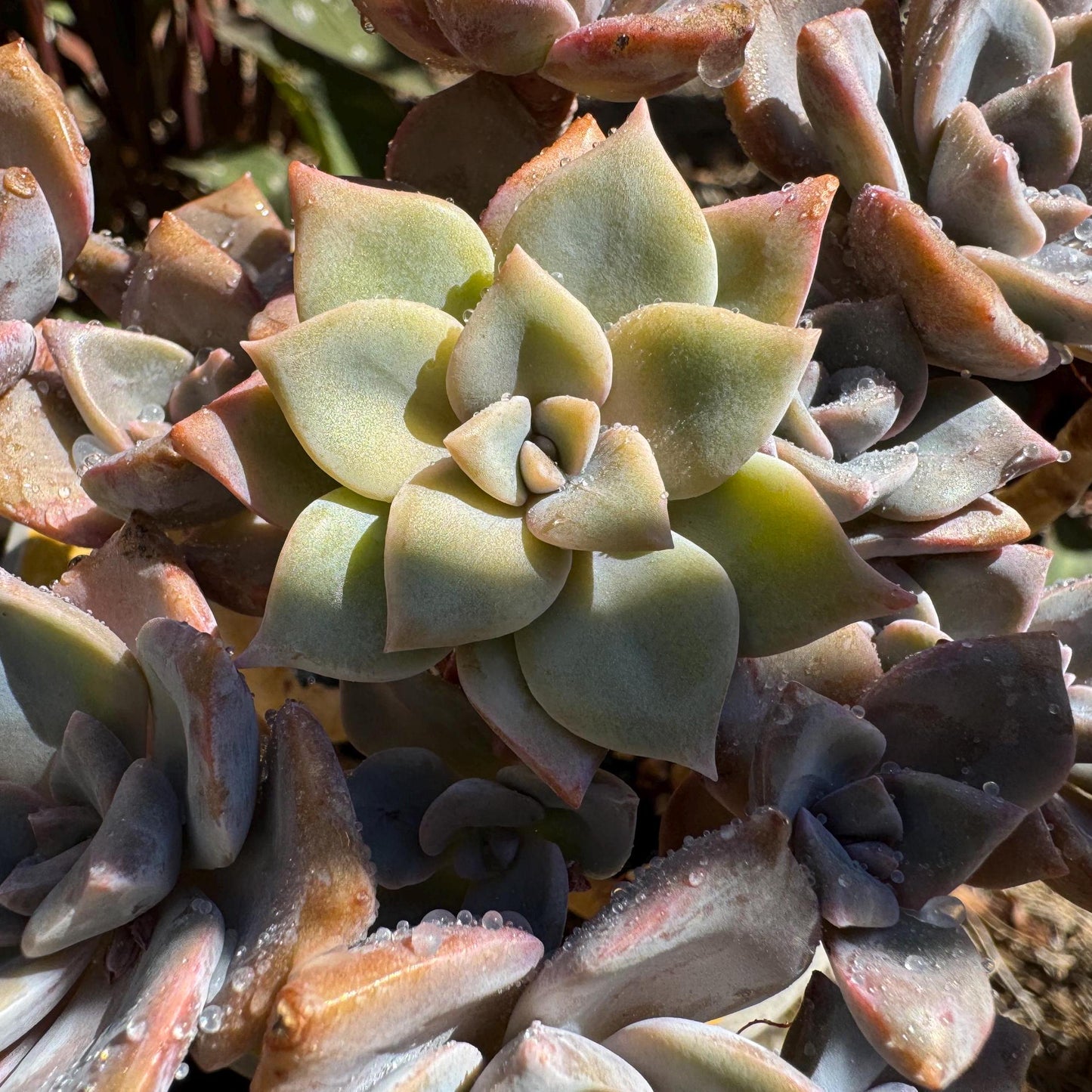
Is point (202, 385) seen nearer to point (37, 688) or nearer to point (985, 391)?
point (37, 688)

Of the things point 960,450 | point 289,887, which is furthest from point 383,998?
point 960,450

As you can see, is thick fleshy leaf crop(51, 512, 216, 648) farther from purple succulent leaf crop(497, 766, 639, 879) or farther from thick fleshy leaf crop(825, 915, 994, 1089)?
thick fleshy leaf crop(825, 915, 994, 1089)

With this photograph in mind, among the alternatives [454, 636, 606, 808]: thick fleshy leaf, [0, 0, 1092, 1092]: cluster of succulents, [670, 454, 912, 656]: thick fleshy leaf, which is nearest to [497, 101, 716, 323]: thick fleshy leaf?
[0, 0, 1092, 1092]: cluster of succulents

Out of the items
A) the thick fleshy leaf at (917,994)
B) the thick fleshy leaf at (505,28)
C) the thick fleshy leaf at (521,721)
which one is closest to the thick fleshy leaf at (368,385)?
the thick fleshy leaf at (521,721)

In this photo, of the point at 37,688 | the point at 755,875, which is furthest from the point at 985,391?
the point at 37,688

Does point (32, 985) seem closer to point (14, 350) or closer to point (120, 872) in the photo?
point (120, 872)

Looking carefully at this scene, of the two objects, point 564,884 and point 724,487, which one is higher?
point 724,487
